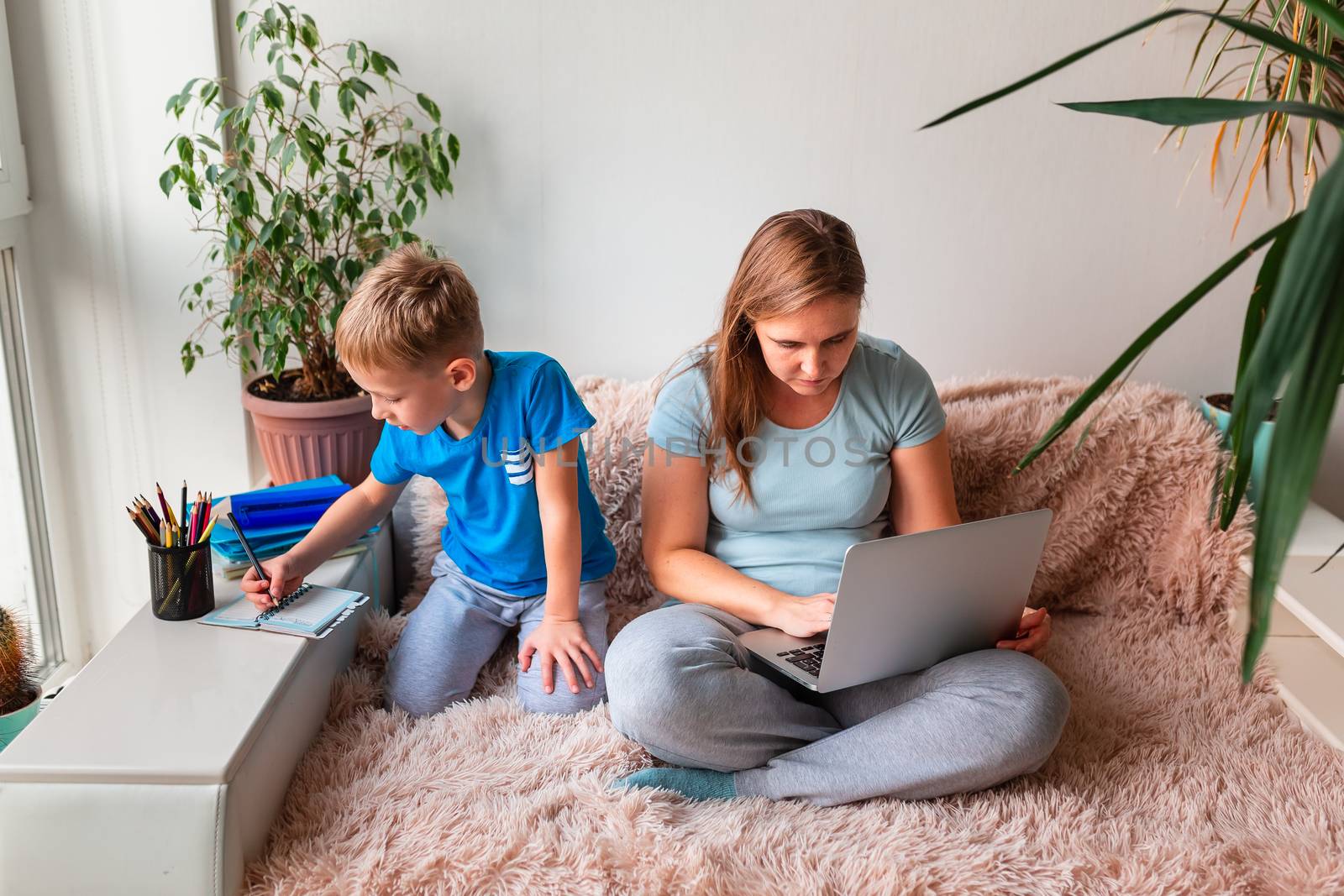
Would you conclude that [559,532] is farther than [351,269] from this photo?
No

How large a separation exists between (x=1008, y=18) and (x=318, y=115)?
1224 millimetres

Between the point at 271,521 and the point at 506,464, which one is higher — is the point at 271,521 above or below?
below

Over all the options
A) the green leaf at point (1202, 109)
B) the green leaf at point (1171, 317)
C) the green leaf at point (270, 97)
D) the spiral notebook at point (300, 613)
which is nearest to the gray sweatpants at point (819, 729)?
the spiral notebook at point (300, 613)

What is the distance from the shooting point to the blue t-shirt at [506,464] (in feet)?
4.95

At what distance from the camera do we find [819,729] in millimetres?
1440

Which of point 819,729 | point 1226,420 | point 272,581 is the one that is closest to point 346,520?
point 272,581

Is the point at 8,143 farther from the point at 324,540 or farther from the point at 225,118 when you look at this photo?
the point at 324,540

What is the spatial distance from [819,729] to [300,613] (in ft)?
2.35

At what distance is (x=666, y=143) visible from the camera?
1915mm

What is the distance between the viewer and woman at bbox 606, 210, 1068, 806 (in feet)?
4.33

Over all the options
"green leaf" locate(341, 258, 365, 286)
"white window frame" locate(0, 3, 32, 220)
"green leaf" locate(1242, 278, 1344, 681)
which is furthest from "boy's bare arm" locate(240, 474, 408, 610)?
"green leaf" locate(1242, 278, 1344, 681)

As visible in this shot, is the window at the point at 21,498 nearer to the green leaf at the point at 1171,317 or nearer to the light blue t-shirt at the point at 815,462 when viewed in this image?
the light blue t-shirt at the point at 815,462

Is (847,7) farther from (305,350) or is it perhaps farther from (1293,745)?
(1293,745)

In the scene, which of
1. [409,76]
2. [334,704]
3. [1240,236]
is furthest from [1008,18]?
[334,704]
